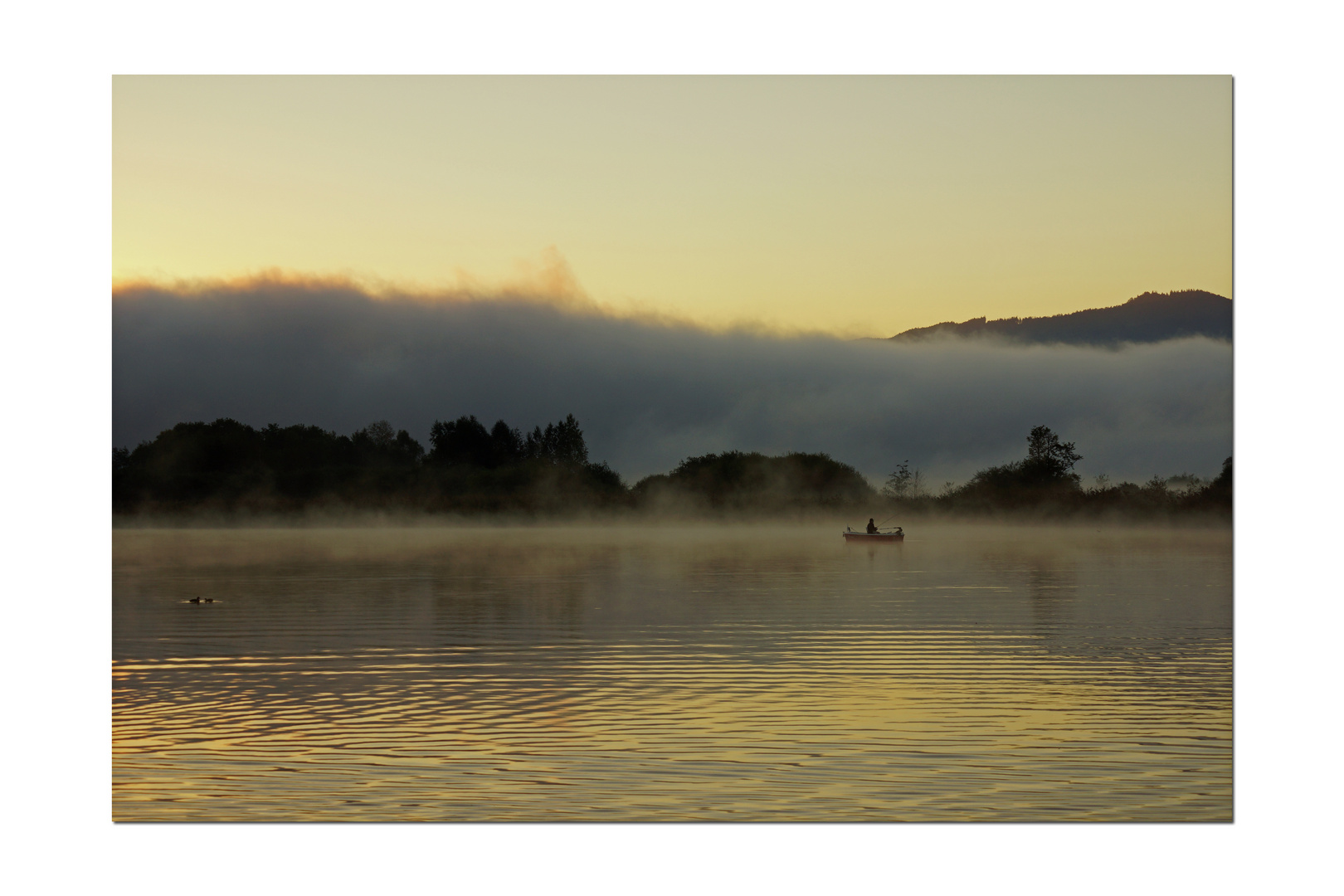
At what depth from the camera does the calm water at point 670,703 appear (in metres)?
9.85

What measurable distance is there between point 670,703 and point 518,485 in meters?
39.1

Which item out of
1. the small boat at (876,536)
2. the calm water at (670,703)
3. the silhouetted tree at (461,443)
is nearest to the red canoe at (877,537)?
the small boat at (876,536)

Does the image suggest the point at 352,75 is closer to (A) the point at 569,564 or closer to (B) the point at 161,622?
(B) the point at 161,622

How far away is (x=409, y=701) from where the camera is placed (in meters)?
13.5

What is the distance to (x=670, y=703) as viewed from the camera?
1341 centimetres

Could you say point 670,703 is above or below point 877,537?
above

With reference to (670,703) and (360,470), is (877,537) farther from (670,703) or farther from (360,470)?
(670,703)

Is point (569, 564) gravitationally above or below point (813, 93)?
below

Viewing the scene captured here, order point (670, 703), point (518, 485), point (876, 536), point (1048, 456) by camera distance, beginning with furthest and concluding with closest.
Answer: point (876, 536) → point (518, 485) → point (1048, 456) → point (670, 703)

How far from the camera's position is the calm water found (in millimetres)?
9852

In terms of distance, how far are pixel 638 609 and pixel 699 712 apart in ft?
36.8

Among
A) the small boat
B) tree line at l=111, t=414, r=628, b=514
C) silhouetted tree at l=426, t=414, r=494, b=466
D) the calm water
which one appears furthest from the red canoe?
the calm water

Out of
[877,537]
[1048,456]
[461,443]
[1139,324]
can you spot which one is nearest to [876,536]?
[877,537]

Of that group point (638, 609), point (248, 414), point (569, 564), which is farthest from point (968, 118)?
point (569, 564)
